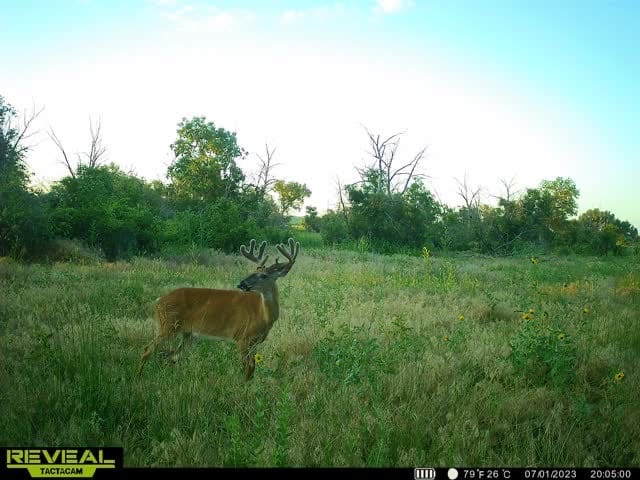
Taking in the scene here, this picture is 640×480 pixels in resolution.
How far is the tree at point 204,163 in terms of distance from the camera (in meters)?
34.5

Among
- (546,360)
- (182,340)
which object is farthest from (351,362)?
(546,360)

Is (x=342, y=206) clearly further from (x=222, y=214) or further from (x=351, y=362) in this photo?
(x=351, y=362)

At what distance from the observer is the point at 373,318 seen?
26.0 feet

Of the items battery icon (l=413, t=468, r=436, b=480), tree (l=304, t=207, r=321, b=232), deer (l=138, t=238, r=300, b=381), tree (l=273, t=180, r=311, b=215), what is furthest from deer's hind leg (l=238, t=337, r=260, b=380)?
tree (l=273, t=180, r=311, b=215)

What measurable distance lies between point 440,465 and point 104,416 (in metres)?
2.75

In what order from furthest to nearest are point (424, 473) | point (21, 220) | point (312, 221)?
point (312, 221) < point (21, 220) < point (424, 473)

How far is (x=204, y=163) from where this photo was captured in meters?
36.8

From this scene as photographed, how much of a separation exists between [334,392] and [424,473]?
1484mm

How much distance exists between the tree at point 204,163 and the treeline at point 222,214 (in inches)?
3.6

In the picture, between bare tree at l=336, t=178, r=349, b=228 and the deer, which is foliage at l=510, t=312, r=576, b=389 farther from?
bare tree at l=336, t=178, r=349, b=228

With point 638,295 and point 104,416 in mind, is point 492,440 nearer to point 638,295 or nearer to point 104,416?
point 104,416

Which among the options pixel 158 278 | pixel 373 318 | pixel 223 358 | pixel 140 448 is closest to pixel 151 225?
pixel 158 278

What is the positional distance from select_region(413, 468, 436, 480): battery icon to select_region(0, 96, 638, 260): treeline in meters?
14.6

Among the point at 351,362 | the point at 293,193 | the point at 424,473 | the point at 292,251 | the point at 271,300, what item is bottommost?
the point at 424,473
